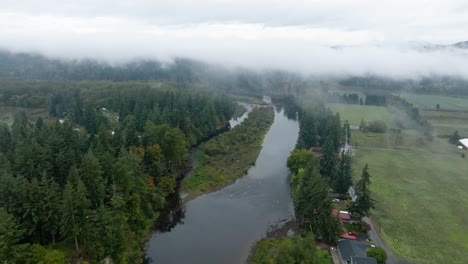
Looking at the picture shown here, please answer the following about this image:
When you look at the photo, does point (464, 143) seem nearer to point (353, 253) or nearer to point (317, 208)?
point (317, 208)

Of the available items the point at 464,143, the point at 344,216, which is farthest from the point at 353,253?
the point at 464,143

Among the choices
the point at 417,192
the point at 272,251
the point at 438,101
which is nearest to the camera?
the point at 272,251

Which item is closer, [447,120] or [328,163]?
[328,163]

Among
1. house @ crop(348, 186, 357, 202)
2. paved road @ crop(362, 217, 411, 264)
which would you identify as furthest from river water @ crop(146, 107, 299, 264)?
paved road @ crop(362, 217, 411, 264)

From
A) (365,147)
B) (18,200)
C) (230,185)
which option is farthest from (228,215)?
(365,147)

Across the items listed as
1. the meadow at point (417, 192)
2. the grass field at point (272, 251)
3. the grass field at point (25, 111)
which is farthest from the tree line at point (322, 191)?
the grass field at point (25, 111)

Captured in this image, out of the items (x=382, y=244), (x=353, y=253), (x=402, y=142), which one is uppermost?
(x=402, y=142)

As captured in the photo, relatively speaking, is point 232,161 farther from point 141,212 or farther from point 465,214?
point 465,214
